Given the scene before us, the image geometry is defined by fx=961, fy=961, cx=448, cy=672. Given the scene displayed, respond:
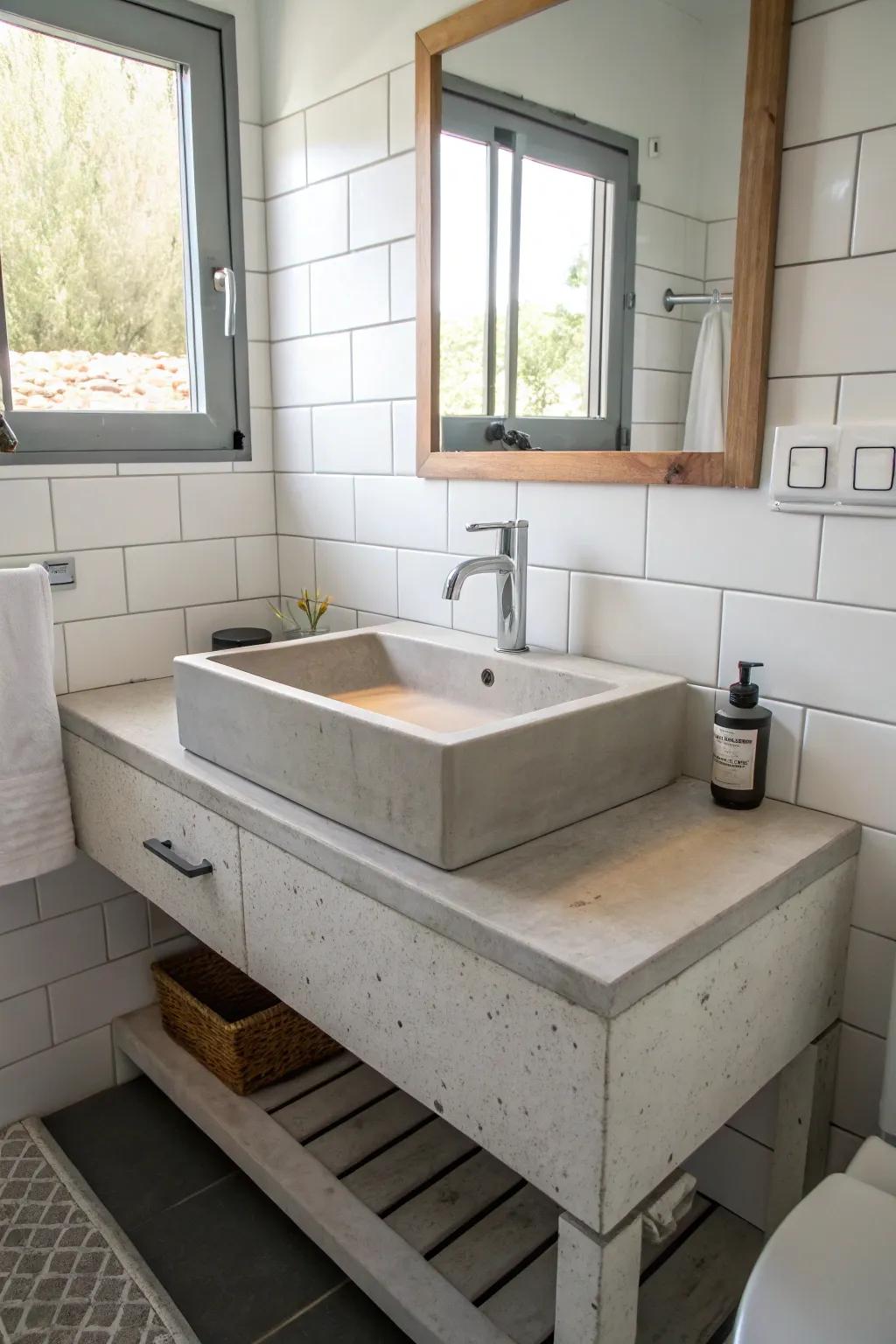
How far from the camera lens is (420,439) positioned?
1.64 m

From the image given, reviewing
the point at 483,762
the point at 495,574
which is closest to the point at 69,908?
the point at 495,574

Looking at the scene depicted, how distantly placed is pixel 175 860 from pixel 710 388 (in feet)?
3.12

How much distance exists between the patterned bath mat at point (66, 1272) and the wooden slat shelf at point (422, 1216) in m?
0.21

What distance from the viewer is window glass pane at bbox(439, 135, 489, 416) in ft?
4.88

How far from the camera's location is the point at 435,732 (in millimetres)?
1021

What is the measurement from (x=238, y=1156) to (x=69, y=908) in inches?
22.2

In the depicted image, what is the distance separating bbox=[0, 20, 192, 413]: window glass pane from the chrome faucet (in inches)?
31.1

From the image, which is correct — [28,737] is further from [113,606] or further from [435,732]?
[435,732]

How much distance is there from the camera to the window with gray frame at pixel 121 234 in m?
1.61

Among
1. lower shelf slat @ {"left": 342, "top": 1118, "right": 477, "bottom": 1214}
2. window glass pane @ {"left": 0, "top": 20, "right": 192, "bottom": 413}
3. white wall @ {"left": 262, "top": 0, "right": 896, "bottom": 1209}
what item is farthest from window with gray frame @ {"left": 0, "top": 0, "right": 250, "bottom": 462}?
lower shelf slat @ {"left": 342, "top": 1118, "right": 477, "bottom": 1214}

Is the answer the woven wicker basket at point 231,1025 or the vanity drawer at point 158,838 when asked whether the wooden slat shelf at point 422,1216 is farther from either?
the vanity drawer at point 158,838

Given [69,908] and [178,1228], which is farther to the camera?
[69,908]

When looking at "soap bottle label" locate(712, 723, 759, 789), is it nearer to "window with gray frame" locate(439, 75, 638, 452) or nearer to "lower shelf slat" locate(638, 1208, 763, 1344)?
"window with gray frame" locate(439, 75, 638, 452)

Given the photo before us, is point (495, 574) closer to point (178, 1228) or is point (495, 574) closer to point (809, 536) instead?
point (809, 536)
